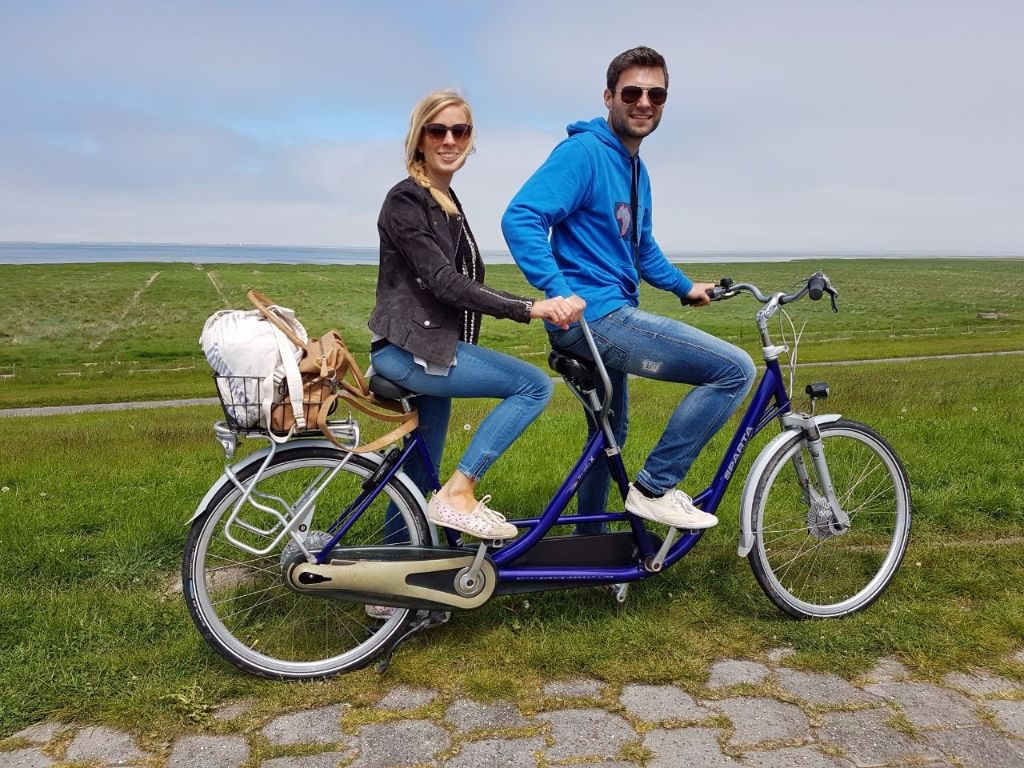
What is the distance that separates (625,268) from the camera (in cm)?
372

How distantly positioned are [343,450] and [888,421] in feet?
20.4

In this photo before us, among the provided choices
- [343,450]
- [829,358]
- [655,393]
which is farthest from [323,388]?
[829,358]

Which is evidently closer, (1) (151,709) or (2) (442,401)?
(1) (151,709)

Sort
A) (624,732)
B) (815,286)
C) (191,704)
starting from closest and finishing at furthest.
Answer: (624,732)
(191,704)
(815,286)

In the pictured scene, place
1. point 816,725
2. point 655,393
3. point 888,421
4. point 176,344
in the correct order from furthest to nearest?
point 176,344, point 655,393, point 888,421, point 816,725

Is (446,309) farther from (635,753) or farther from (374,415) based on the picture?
(635,753)

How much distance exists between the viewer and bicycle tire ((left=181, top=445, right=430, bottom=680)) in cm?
333

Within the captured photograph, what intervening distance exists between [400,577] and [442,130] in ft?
6.35

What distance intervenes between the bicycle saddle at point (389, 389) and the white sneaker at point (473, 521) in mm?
469

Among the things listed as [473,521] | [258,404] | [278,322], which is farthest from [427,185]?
[473,521]

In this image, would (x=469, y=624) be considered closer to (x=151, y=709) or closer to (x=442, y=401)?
(x=442, y=401)

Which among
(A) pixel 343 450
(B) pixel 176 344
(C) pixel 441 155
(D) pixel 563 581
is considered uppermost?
(C) pixel 441 155

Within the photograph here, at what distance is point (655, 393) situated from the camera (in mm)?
13750

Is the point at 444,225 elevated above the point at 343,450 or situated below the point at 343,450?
above
